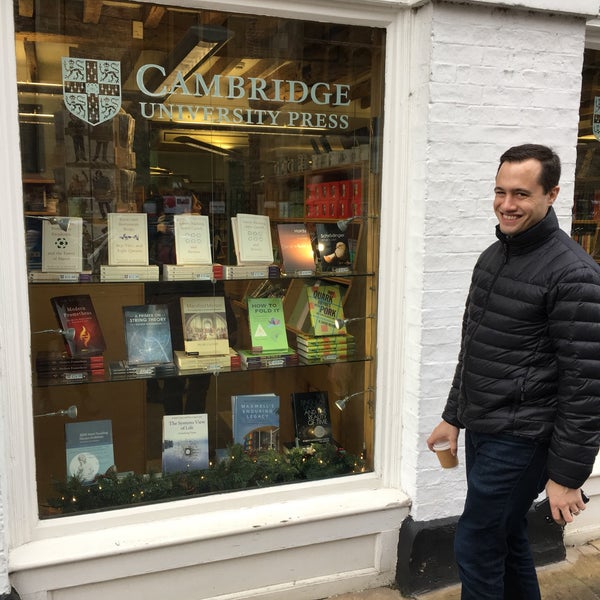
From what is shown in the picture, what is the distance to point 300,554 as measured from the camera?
10.1 feet

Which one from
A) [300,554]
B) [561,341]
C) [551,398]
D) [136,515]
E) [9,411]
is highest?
[561,341]

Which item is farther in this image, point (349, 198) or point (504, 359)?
point (349, 198)

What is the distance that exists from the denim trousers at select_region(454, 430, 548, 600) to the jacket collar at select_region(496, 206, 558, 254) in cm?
67

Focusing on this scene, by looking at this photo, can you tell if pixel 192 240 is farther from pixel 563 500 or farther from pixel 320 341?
pixel 563 500

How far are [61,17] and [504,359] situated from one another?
2423mm

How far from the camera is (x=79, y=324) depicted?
10.3ft

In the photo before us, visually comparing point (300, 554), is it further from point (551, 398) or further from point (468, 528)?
point (551, 398)

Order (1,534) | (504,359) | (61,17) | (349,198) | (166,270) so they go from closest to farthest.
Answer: (504,359)
(1,534)
(61,17)
(166,270)
(349,198)

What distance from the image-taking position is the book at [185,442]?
330cm

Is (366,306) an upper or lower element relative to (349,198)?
lower

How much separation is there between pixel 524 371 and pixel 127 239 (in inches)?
80.9

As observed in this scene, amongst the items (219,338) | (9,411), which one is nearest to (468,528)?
(219,338)

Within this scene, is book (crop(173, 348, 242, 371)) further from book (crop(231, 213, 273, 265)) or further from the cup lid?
the cup lid

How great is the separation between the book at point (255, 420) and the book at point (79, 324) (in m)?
0.81
